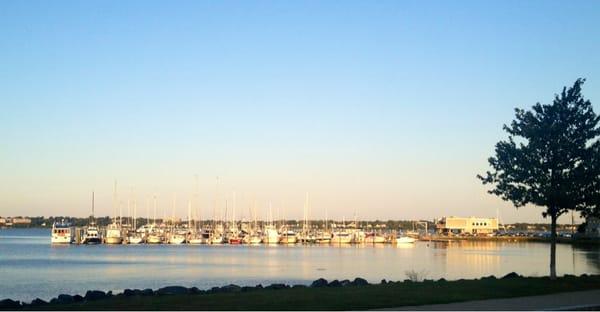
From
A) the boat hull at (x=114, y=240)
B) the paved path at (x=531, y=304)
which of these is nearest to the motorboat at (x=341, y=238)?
the boat hull at (x=114, y=240)

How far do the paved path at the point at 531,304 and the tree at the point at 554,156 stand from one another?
6803 mm

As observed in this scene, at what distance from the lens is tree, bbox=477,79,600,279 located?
31.6 meters

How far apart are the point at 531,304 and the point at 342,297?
233 inches

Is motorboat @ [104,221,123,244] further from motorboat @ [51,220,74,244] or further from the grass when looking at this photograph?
the grass

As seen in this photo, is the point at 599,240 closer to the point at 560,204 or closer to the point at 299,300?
the point at 560,204

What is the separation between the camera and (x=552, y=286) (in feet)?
95.6

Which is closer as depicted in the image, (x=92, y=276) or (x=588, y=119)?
(x=588, y=119)

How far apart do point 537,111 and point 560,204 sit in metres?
4.22

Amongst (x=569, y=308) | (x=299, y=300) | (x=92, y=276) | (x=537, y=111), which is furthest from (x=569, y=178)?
(x=92, y=276)

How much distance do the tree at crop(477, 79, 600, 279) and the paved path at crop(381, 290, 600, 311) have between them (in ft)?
22.3

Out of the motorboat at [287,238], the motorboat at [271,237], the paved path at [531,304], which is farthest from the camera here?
the motorboat at [287,238]

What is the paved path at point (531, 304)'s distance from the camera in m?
21.7

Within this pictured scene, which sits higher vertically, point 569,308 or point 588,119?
point 588,119

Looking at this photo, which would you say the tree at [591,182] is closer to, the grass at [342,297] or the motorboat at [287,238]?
the grass at [342,297]
